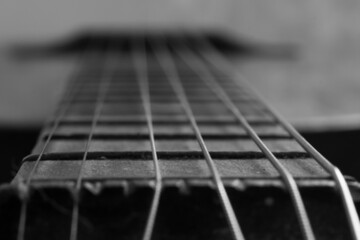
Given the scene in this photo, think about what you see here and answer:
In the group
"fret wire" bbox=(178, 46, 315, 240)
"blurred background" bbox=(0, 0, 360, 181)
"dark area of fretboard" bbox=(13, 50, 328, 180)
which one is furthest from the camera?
"blurred background" bbox=(0, 0, 360, 181)

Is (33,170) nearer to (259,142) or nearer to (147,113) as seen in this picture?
(259,142)

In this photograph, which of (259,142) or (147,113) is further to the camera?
(147,113)

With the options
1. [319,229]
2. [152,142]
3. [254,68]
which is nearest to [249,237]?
[319,229]

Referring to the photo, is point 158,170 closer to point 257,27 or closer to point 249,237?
point 249,237

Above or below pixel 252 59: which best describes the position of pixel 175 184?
above

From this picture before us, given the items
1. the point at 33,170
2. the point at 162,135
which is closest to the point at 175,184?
the point at 33,170

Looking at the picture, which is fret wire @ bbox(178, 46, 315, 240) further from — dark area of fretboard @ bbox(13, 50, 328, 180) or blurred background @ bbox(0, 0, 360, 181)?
blurred background @ bbox(0, 0, 360, 181)

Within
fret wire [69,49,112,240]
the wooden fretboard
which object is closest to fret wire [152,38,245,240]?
the wooden fretboard
